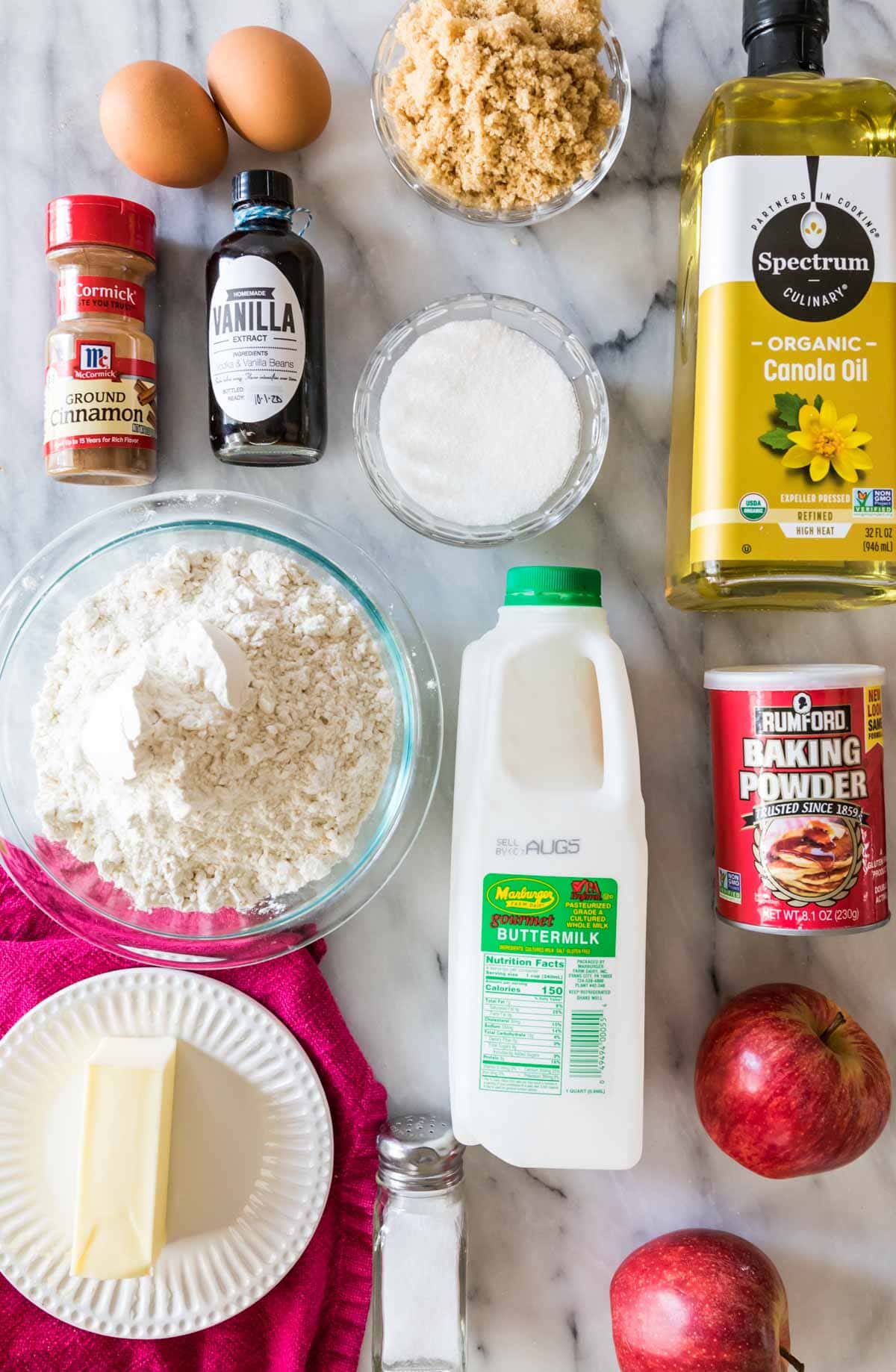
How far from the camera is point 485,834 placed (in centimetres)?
84

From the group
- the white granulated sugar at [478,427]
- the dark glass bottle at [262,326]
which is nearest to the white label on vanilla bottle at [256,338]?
the dark glass bottle at [262,326]

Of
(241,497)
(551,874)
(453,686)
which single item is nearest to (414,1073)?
(551,874)

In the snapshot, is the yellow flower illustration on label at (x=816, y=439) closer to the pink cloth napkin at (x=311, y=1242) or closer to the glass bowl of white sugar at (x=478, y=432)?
the glass bowl of white sugar at (x=478, y=432)

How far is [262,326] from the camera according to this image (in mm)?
874

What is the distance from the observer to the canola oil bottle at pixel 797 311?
839mm

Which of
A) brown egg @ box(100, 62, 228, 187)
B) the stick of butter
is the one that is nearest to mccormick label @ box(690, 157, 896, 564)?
brown egg @ box(100, 62, 228, 187)

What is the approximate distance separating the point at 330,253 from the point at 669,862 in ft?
2.31

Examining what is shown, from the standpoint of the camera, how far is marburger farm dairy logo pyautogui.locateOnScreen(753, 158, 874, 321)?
84 centimetres

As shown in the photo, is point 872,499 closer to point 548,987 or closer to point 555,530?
point 555,530

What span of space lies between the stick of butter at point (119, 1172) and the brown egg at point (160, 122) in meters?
0.84

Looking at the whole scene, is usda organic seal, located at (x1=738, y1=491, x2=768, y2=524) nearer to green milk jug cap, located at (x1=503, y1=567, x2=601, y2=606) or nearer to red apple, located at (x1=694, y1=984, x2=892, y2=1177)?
green milk jug cap, located at (x1=503, y1=567, x2=601, y2=606)

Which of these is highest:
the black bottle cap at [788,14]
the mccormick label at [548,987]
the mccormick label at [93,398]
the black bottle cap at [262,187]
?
the black bottle cap at [788,14]

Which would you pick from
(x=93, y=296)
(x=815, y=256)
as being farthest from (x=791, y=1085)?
(x=93, y=296)

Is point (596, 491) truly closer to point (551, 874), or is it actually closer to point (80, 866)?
point (551, 874)
